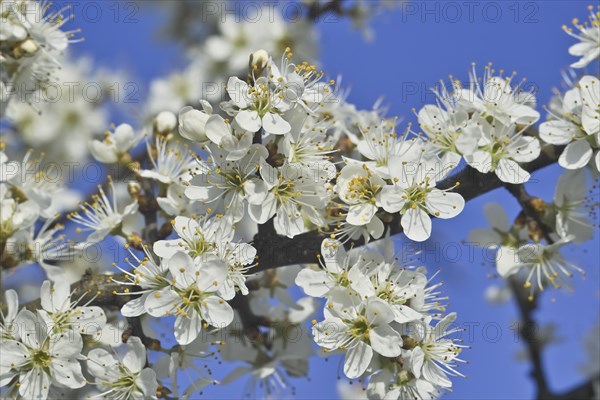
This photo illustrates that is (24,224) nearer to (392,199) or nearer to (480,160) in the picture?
(392,199)

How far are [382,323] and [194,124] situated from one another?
94 centimetres

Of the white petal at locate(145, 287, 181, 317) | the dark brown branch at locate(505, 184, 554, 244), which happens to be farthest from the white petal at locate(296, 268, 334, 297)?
the dark brown branch at locate(505, 184, 554, 244)

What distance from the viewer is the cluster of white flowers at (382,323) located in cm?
268

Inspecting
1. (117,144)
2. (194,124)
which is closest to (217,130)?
(194,124)

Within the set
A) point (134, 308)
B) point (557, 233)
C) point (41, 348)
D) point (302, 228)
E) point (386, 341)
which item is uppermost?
point (557, 233)

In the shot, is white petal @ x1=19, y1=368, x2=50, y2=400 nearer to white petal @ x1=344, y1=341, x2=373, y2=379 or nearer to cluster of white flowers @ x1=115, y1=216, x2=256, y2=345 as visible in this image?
cluster of white flowers @ x1=115, y1=216, x2=256, y2=345

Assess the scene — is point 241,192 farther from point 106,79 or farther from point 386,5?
point 106,79

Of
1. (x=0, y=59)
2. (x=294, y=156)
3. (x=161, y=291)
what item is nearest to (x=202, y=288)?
(x=161, y=291)

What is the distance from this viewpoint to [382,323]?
2.67 meters

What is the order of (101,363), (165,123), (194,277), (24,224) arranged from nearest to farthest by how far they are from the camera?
(194,277)
(101,363)
(24,224)
(165,123)

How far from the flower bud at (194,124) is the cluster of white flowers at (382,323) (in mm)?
578

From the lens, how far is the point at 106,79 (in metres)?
7.53

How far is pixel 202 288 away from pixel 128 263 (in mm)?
351

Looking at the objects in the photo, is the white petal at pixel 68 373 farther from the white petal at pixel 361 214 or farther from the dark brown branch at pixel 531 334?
the dark brown branch at pixel 531 334
